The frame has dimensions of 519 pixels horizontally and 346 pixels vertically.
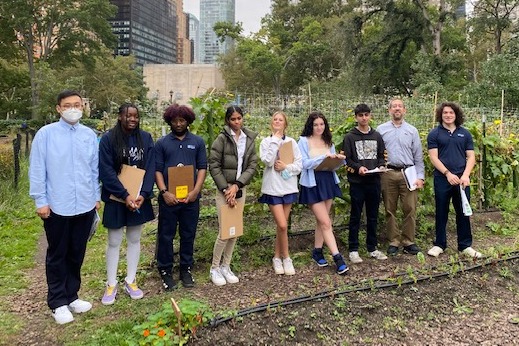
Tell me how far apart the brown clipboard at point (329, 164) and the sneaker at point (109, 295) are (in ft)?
6.50

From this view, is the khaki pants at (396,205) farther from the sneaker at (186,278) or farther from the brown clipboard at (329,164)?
the sneaker at (186,278)

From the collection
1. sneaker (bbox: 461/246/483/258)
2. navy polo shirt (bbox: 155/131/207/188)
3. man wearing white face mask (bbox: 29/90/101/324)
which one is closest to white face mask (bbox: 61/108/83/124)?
man wearing white face mask (bbox: 29/90/101/324)

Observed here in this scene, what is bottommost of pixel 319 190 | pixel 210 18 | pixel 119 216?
pixel 119 216

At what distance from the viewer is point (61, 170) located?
2.97 m

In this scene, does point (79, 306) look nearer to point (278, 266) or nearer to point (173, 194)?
point (173, 194)

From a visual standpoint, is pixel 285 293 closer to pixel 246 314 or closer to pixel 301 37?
pixel 246 314

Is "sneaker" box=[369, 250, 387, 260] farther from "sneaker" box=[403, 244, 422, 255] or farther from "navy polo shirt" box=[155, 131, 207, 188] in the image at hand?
"navy polo shirt" box=[155, 131, 207, 188]

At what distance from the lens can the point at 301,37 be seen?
32.3m

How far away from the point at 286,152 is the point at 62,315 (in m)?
2.12

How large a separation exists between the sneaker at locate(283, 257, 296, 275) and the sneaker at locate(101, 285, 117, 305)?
146 centimetres

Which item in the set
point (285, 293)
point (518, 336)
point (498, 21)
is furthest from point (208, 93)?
point (498, 21)

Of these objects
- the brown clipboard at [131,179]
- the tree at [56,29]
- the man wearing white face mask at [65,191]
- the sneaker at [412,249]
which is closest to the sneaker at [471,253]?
the sneaker at [412,249]

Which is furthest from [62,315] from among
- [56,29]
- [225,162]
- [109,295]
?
[56,29]

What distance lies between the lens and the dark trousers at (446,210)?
4219 millimetres
